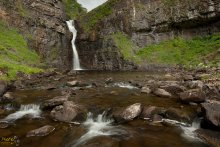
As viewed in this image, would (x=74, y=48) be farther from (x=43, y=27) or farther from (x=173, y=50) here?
(x=173, y=50)

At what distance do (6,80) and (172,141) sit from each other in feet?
57.0

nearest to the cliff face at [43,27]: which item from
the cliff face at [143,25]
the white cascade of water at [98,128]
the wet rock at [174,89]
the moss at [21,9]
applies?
the moss at [21,9]

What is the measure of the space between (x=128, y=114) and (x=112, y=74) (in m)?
20.9

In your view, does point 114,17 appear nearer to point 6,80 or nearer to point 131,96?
point 6,80

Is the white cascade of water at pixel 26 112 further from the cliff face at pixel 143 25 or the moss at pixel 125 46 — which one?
the cliff face at pixel 143 25

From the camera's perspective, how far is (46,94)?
17828 mm

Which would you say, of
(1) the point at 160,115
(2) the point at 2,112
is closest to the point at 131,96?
(1) the point at 160,115

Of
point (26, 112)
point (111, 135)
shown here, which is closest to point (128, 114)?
point (111, 135)

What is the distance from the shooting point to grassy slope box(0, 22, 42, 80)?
24.2m

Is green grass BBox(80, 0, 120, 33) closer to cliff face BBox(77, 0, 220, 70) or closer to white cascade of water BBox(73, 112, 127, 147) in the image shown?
cliff face BBox(77, 0, 220, 70)

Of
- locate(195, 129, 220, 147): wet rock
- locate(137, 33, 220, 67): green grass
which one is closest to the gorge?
locate(195, 129, 220, 147): wet rock

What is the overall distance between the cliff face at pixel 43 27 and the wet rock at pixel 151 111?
31.0 metres

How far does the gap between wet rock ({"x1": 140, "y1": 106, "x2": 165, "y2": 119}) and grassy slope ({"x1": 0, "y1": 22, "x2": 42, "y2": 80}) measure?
15458 millimetres

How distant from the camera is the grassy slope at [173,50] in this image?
37.9 meters
